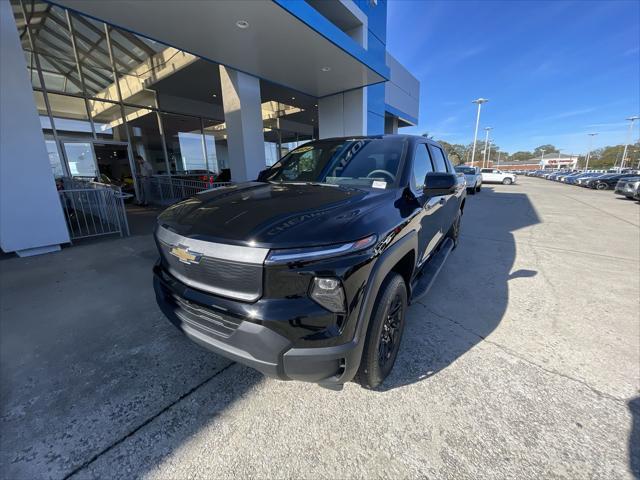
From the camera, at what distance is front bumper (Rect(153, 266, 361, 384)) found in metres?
1.37

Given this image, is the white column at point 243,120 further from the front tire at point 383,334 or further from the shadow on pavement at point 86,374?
the front tire at point 383,334

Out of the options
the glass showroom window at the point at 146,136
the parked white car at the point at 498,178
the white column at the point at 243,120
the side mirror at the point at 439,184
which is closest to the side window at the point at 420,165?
the side mirror at the point at 439,184

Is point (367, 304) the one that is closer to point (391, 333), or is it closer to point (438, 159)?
point (391, 333)

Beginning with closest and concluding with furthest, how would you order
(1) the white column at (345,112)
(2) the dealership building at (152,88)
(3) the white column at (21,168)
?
1. (3) the white column at (21,168)
2. (2) the dealership building at (152,88)
3. (1) the white column at (345,112)

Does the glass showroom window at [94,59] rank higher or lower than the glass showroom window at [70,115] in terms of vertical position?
higher

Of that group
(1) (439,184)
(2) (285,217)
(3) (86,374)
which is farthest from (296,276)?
(3) (86,374)

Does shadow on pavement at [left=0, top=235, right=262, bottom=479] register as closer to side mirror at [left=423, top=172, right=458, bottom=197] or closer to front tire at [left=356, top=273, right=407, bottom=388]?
front tire at [left=356, top=273, right=407, bottom=388]

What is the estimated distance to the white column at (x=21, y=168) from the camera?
421cm

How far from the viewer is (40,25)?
7.83m

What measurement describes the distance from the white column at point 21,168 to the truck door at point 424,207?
19.9 ft

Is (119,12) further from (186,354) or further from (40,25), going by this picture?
(186,354)

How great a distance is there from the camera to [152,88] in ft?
35.2

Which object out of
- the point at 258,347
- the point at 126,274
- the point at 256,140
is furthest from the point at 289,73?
the point at 258,347

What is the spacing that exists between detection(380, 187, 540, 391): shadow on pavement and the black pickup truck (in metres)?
0.37
